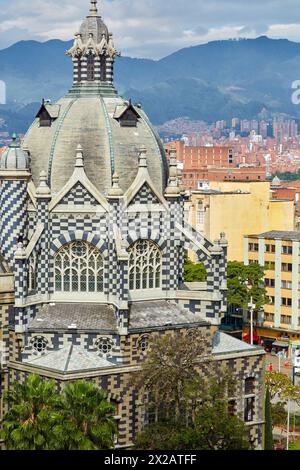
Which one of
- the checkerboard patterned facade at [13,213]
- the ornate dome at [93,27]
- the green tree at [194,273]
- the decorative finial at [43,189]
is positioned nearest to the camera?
the decorative finial at [43,189]

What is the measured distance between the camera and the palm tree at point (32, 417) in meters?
50.5

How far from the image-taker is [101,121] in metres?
66.5

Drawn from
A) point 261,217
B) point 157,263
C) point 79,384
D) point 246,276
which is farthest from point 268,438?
point 261,217

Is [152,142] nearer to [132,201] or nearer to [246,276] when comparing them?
[132,201]

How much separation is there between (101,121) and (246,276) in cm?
4936

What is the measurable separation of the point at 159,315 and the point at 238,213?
6362 centimetres

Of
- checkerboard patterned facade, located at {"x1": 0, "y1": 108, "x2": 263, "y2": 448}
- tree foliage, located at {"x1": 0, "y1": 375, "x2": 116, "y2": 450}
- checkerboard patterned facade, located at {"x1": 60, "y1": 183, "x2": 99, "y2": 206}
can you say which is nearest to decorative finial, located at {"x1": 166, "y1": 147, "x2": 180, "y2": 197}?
checkerboard patterned facade, located at {"x1": 0, "y1": 108, "x2": 263, "y2": 448}

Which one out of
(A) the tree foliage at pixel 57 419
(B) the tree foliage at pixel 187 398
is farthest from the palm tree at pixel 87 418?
(B) the tree foliage at pixel 187 398

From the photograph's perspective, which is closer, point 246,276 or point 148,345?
point 148,345

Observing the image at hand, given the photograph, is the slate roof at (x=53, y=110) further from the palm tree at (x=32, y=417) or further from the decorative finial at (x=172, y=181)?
the palm tree at (x=32, y=417)

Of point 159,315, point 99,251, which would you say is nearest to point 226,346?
point 159,315

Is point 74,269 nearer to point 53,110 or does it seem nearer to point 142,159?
point 142,159

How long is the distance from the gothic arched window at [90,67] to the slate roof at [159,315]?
13.2 meters

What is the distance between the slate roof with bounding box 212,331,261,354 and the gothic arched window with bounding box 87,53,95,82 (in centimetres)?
1597
